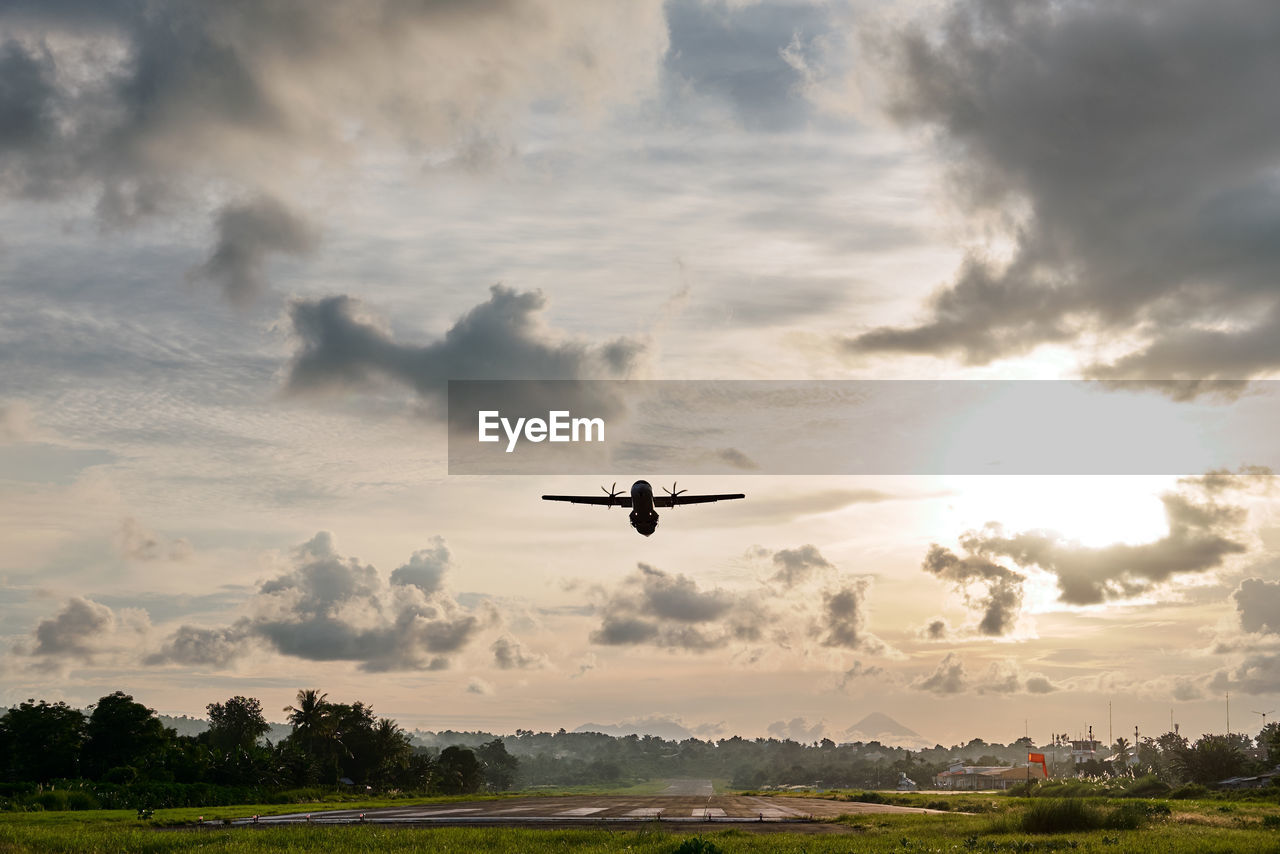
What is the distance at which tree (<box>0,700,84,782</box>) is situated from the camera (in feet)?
355

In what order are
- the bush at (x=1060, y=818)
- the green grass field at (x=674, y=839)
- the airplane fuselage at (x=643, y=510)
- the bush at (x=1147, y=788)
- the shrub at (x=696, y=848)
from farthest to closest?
the bush at (x=1147, y=788) < the airplane fuselage at (x=643, y=510) < the bush at (x=1060, y=818) < the green grass field at (x=674, y=839) < the shrub at (x=696, y=848)

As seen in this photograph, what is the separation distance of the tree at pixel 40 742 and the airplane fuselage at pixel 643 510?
82818 mm

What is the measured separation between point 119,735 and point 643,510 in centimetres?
8963

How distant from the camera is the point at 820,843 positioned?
4978 centimetres

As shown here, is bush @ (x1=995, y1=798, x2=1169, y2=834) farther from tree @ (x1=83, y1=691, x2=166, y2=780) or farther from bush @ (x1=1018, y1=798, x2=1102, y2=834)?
tree @ (x1=83, y1=691, x2=166, y2=780)

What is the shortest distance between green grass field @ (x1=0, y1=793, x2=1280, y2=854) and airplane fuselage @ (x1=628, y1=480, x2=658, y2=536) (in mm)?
20491

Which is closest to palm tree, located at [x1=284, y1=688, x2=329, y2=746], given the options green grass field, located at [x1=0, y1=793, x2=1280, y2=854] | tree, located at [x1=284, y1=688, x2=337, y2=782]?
tree, located at [x1=284, y1=688, x2=337, y2=782]

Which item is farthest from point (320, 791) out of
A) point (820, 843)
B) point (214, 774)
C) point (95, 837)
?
point (820, 843)

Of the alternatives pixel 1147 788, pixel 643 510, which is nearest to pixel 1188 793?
pixel 1147 788

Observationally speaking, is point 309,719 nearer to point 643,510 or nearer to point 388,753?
point 388,753

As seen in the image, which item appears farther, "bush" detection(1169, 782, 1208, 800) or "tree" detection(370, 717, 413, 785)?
"tree" detection(370, 717, 413, 785)

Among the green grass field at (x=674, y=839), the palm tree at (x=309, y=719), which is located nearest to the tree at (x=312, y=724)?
the palm tree at (x=309, y=719)

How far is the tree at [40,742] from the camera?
10819cm

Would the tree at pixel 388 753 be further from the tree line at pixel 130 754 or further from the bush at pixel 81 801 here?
the bush at pixel 81 801
